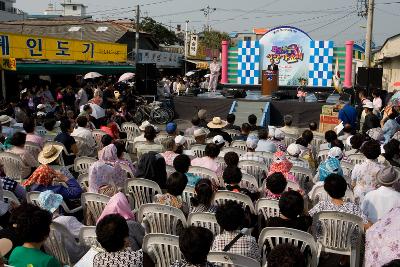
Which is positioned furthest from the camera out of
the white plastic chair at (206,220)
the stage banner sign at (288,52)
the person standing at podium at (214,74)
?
the person standing at podium at (214,74)

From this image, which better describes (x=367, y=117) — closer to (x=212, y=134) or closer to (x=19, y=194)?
(x=212, y=134)

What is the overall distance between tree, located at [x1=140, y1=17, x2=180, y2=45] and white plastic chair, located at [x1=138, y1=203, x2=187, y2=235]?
5243 cm

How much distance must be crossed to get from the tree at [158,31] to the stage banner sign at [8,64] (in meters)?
41.6

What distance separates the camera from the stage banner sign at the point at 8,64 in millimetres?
14383

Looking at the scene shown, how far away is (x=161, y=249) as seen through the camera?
3.56 meters

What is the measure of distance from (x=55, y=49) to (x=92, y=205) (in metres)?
15.0

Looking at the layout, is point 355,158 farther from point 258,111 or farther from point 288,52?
point 288,52

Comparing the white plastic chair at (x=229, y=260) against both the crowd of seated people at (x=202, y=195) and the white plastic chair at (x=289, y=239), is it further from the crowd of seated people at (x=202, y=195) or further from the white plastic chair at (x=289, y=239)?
the white plastic chair at (x=289, y=239)

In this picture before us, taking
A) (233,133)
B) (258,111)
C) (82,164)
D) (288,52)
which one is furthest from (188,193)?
(288,52)

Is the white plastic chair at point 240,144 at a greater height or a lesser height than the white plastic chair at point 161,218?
greater

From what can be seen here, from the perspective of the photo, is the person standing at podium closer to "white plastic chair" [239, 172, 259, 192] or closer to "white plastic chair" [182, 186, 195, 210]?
"white plastic chair" [239, 172, 259, 192]

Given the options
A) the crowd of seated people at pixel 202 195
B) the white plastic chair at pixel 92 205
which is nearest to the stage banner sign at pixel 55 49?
the crowd of seated people at pixel 202 195

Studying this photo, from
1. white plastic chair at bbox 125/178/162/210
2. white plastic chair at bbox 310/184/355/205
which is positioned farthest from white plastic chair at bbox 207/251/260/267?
white plastic chair at bbox 125/178/162/210

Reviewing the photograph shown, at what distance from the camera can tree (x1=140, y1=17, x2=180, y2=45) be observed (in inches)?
2253
